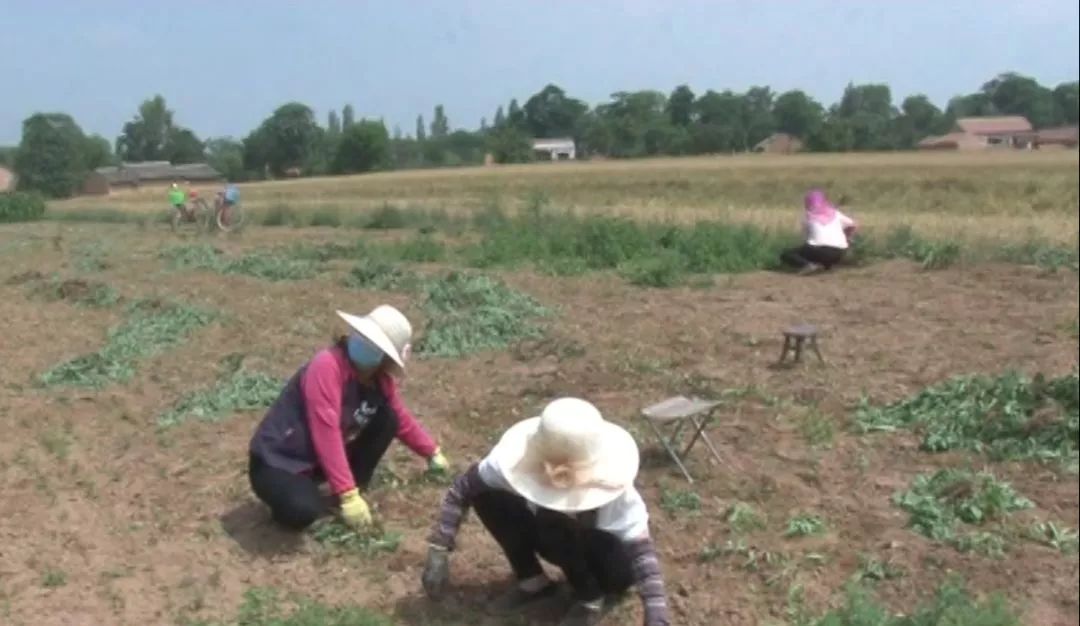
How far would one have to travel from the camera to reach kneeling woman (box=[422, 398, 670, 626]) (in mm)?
3859

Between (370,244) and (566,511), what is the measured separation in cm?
1323

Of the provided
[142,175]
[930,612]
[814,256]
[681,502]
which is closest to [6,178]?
[142,175]

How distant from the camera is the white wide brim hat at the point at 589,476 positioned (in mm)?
3867

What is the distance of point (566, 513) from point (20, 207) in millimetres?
32088

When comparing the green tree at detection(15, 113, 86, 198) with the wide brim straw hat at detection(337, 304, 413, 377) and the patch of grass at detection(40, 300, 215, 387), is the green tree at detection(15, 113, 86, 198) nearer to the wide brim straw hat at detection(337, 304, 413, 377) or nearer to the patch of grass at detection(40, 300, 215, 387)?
the patch of grass at detection(40, 300, 215, 387)

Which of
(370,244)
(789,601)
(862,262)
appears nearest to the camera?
(789,601)

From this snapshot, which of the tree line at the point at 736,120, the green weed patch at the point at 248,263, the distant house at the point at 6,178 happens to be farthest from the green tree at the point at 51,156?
the green weed patch at the point at 248,263

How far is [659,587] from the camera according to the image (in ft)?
12.6

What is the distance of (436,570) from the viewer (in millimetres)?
4391

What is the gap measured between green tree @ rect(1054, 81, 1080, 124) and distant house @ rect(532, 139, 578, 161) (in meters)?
5.59

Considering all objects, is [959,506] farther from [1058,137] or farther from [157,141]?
[157,141]

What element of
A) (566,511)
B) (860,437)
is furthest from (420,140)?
(566,511)

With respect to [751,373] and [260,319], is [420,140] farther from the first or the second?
[751,373]

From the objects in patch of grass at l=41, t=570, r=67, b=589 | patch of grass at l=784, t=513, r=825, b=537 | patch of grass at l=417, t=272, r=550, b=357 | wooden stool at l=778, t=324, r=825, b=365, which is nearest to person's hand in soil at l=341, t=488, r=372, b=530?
patch of grass at l=41, t=570, r=67, b=589
